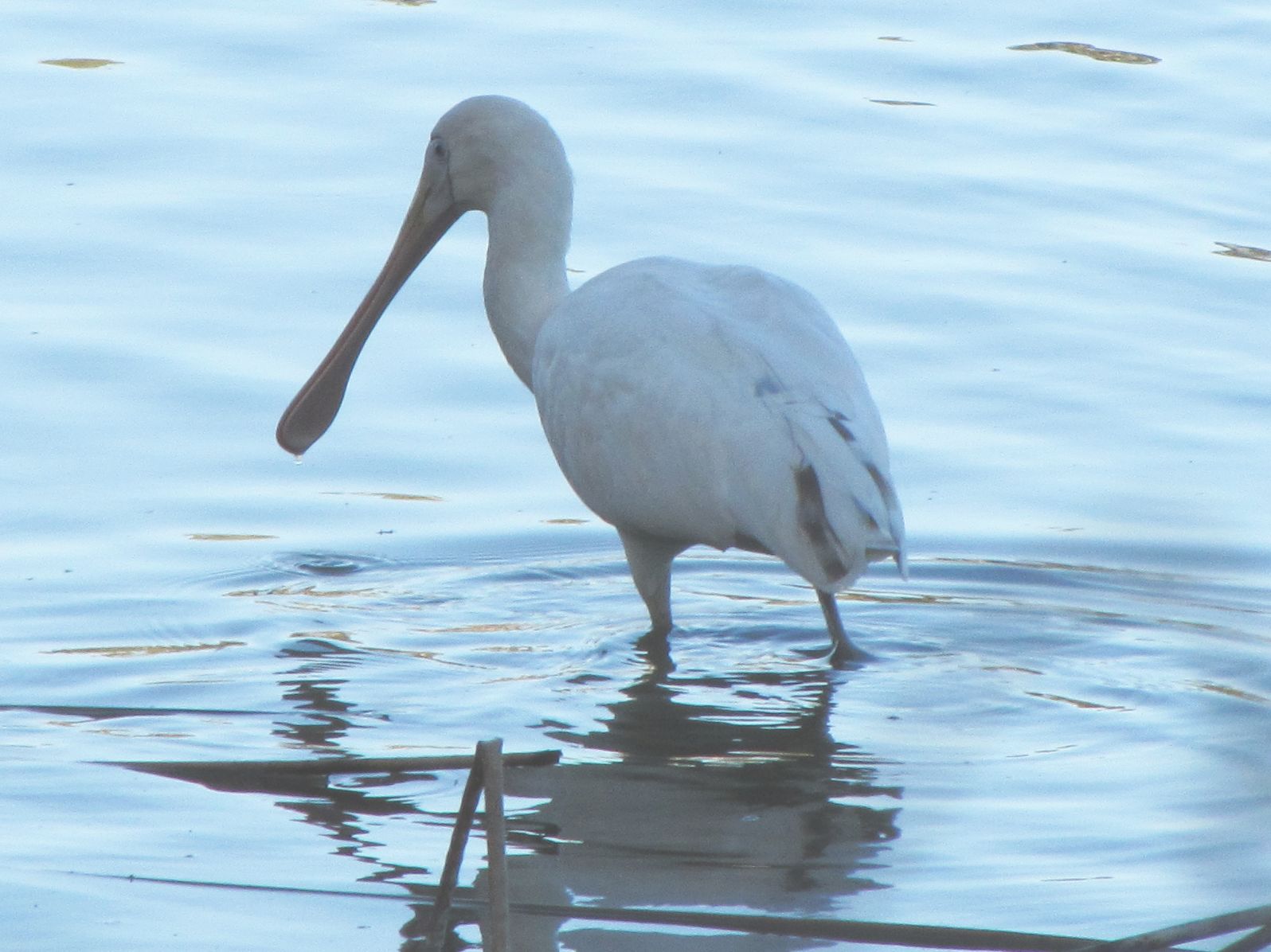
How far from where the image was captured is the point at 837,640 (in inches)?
268

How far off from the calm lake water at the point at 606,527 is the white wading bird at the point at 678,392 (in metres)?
0.52

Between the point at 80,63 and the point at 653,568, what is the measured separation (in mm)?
7179

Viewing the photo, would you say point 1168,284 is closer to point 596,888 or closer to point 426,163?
point 426,163

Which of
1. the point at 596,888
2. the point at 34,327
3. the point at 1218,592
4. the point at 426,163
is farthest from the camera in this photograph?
the point at 34,327

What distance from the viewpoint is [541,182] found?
299 inches

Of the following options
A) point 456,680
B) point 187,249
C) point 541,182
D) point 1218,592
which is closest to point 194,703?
point 456,680

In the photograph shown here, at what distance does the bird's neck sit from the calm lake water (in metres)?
0.71

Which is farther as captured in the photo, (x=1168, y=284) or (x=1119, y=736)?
(x=1168, y=284)

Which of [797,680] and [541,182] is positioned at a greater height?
[541,182]

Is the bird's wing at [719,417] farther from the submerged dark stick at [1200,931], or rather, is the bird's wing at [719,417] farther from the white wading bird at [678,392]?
the submerged dark stick at [1200,931]

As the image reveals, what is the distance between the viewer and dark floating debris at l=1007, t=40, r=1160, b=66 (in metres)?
13.7

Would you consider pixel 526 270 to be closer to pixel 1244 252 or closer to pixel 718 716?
pixel 718 716

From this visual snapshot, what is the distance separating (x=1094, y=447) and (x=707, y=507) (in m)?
2.56

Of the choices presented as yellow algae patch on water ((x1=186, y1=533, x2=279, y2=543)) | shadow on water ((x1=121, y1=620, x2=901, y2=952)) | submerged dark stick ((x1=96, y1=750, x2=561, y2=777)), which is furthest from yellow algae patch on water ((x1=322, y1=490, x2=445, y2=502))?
submerged dark stick ((x1=96, y1=750, x2=561, y2=777))
